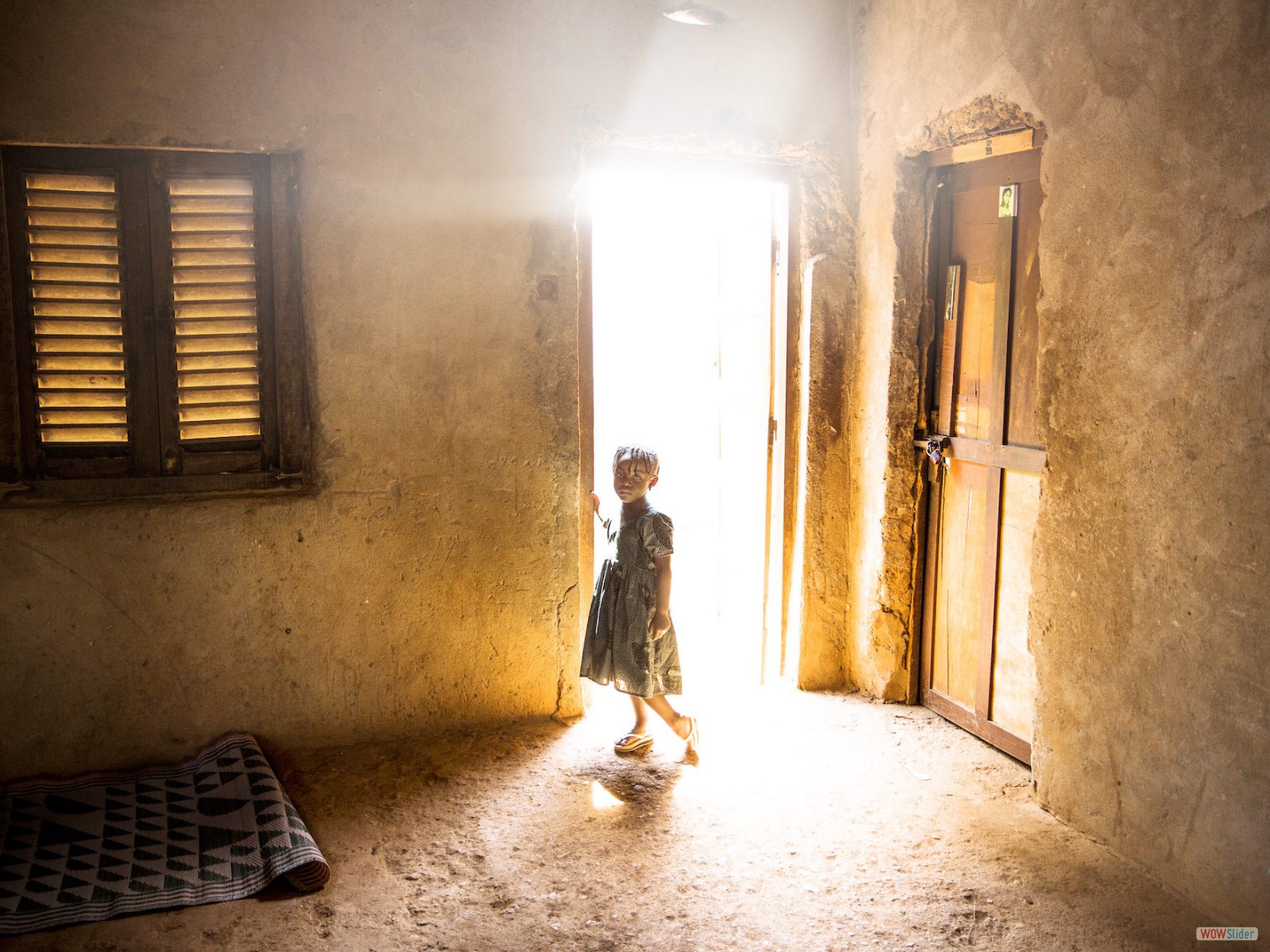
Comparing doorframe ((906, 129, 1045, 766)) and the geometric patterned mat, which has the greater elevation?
doorframe ((906, 129, 1045, 766))

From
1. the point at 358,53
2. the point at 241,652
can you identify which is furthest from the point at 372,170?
the point at 241,652

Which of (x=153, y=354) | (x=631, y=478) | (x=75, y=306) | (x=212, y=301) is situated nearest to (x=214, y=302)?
(x=212, y=301)

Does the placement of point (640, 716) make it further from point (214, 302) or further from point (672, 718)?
point (214, 302)

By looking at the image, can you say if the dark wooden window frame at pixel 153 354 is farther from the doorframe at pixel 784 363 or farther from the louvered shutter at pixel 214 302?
the doorframe at pixel 784 363

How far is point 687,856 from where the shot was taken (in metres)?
2.92

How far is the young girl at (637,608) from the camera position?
11.3 feet

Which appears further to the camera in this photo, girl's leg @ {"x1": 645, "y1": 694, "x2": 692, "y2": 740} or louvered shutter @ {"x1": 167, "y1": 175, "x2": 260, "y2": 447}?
girl's leg @ {"x1": 645, "y1": 694, "x2": 692, "y2": 740}

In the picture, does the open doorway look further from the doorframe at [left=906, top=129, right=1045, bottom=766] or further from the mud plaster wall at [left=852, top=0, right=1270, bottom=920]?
the mud plaster wall at [left=852, top=0, right=1270, bottom=920]

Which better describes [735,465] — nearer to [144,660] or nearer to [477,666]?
[477,666]

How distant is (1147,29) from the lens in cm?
260

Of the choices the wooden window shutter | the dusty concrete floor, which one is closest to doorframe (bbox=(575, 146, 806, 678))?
the dusty concrete floor

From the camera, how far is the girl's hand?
346 cm

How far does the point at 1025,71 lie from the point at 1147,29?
50 cm

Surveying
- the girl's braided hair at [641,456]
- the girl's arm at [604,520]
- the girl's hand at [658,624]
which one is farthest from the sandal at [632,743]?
the girl's braided hair at [641,456]
